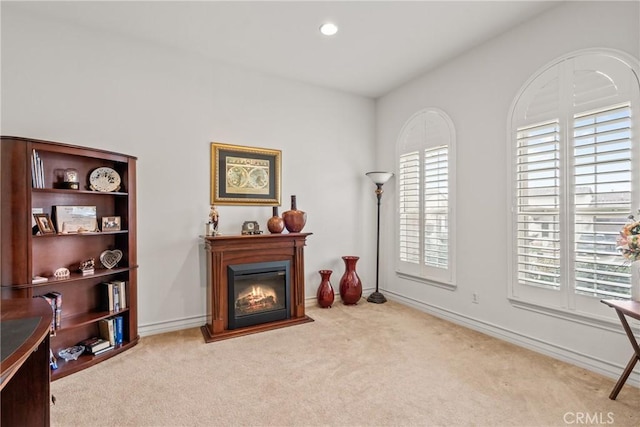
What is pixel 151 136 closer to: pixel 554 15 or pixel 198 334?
pixel 198 334

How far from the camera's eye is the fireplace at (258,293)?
3.30 metres

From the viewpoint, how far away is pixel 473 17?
111 inches

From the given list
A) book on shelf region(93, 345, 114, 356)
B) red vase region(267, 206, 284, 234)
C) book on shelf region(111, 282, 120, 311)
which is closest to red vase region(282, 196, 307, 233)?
red vase region(267, 206, 284, 234)

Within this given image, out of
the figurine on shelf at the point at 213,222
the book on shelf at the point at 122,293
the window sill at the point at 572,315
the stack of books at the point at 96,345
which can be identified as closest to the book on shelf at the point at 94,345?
the stack of books at the point at 96,345

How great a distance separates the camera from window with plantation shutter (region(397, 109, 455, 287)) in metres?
3.64

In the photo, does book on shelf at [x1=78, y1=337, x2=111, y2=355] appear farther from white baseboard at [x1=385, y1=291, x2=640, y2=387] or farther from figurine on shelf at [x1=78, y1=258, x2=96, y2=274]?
white baseboard at [x1=385, y1=291, x2=640, y2=387]

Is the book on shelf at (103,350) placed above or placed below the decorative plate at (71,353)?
below

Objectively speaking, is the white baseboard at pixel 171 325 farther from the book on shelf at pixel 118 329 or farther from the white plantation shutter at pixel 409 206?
the white plantation shutter at pixel 409 206

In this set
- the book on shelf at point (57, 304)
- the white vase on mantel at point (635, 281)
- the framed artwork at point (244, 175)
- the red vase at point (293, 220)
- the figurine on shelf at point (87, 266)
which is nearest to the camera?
the white vase on mantel at point (635, 281)

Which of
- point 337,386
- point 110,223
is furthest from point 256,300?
point 110,223

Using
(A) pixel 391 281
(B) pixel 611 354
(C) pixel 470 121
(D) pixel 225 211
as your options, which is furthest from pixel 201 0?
(B) pixel 611 354

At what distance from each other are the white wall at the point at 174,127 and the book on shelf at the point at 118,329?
0.27 m

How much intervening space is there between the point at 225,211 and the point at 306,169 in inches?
47.9

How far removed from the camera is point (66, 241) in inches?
108
